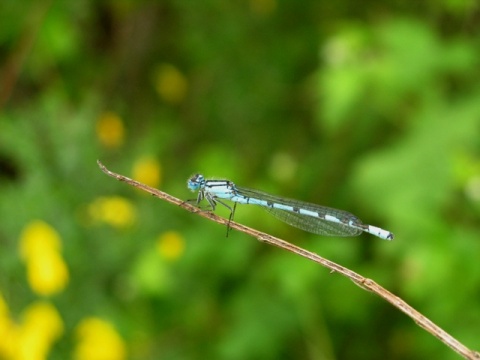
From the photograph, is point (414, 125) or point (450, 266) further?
point (414, 125)

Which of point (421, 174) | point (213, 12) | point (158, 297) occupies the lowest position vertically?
point (158, 297)

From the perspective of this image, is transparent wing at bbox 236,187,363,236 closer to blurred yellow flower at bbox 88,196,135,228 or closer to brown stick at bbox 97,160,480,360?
brown stick at bbox 97,160,480,360

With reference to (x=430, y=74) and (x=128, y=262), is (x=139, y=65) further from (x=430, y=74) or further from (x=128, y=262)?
(x=430, y=74)

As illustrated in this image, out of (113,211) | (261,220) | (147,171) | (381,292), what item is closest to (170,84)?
(147,171)

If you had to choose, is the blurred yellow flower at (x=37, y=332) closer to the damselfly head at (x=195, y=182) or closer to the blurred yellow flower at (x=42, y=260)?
the blurred yellow flower at (x=42, y=260)

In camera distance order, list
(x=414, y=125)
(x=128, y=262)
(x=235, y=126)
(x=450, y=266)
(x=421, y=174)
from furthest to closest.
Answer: (x=235, y=126), (x=128, y=262), (x=414, y=125), (x=421, y=174), (x=450, y=266)

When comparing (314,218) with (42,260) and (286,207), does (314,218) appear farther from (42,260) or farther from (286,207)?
(42,260)

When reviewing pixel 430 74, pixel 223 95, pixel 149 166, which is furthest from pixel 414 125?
pixel 223 95

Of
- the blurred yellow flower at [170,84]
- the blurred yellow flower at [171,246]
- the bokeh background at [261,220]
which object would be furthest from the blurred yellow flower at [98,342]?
the blurred yellow flower at [170,84]
